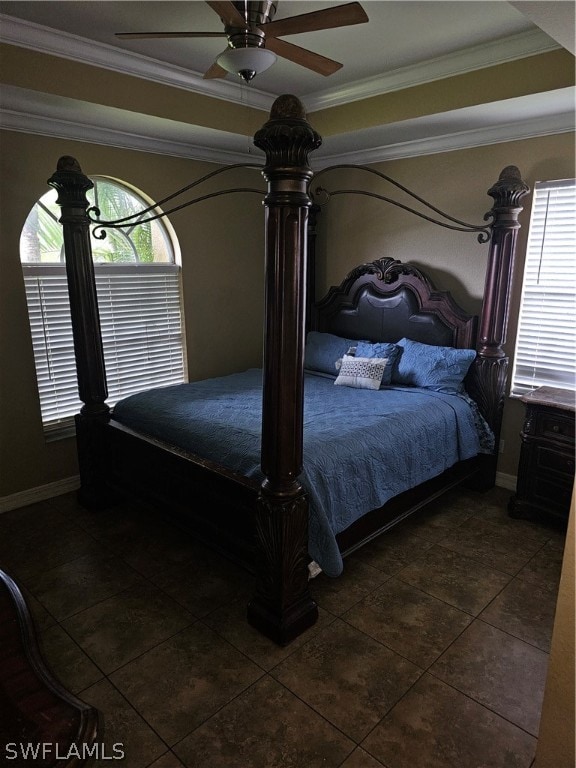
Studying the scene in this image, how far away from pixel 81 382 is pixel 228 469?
1.35 m

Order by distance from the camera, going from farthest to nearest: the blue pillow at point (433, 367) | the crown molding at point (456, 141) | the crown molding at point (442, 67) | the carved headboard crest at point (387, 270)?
the carved headboard crest at point (387, 270) < the blue pillow at point (433, 367) < the crown molding at point (456, 141) < the crown molding at point (442, 67)

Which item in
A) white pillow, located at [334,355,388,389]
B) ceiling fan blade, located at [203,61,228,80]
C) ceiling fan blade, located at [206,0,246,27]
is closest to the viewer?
ceiling fan blade, located at [206,0,246,27]

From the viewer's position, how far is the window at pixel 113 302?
3.40 meters

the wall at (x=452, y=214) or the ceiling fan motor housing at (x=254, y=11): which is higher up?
the ceiling fan motor housing at (x=254, y=11)

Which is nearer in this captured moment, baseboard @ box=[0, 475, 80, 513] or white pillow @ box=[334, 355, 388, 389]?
baseboard @ box=[0, 475, 80, 513]

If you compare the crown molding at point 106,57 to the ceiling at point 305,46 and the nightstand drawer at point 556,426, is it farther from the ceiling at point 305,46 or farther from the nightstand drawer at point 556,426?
the nightstand drawer at point 556,426

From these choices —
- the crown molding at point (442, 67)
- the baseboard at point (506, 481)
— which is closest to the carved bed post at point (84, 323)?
the crown molding at point (442, 67)

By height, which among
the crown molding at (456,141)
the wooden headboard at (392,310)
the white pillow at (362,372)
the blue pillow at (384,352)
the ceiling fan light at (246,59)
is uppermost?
the crown molding at (456,141)

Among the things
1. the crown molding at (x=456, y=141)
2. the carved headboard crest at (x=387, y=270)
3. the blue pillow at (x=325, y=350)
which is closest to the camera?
the crown molding at (x=456, y=141)

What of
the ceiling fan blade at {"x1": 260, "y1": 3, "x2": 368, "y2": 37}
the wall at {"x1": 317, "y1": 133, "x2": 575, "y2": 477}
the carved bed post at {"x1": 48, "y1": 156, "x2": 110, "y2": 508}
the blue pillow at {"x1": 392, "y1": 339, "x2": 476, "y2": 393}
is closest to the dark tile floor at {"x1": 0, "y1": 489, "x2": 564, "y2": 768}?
the carved bed post at {"x1": 48, "y1": 156, "x2": 110, "y2": 508}

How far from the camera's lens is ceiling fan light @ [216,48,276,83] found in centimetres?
191

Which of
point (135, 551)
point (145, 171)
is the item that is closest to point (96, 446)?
point (135, 551)

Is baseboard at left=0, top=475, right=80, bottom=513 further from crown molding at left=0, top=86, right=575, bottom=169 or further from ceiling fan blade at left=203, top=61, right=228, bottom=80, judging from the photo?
ceiling fan blade at left=203, top=61, right=228, bottom=80

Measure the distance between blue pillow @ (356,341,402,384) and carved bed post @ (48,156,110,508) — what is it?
77.8 inches
